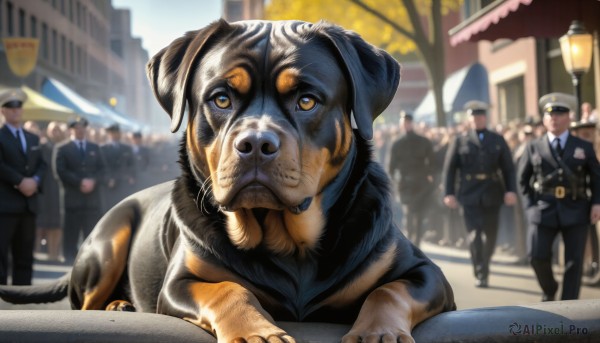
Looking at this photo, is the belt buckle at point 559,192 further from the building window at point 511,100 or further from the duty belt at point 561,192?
the building window at point 511,100

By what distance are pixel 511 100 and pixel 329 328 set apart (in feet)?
79.1

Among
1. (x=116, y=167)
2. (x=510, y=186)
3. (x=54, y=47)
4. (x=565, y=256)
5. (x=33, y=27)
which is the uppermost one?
(x=33, y=27)

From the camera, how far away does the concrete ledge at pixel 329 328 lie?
217 centimetres

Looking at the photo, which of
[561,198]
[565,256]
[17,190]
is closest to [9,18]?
[17,190]

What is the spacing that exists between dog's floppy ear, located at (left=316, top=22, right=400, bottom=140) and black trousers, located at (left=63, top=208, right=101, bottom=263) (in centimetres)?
1099

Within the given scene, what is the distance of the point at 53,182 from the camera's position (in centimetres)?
1501

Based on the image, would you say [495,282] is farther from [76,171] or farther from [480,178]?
[76,171]

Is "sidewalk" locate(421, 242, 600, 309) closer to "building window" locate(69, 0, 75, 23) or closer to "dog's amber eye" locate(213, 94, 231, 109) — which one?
"dog's amber eye" locate(213, 94, 231, 109)

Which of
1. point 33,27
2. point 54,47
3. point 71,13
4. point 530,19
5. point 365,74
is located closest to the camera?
point 365,74

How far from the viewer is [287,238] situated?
298cm

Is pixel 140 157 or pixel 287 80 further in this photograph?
pixel 140 157

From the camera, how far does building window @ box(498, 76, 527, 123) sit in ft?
79.5

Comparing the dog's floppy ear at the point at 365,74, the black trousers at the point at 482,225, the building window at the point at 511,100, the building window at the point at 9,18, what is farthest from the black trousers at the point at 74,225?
the building window at the point at 9,18

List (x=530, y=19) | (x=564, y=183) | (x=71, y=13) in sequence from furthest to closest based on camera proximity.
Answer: (x=71, y=13)
(x=530, y=19)
(x=564, y=183)
